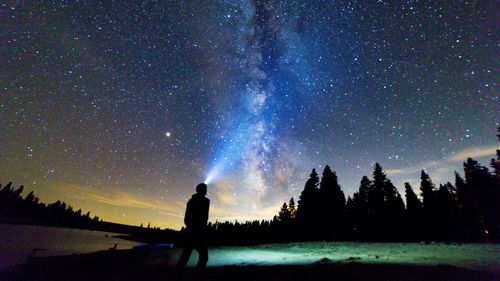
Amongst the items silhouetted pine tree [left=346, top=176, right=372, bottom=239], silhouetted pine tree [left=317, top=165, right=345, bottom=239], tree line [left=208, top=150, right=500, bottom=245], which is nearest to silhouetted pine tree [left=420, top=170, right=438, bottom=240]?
tree line [left=208, top=150, right=500, bottom=245]

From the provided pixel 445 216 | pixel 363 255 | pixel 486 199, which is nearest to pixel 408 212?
pixel 445 216

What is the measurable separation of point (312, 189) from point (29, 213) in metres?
247

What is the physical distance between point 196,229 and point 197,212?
47cm

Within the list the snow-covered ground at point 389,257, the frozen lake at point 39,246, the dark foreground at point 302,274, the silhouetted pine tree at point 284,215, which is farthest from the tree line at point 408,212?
the dark foreground at point 302,274

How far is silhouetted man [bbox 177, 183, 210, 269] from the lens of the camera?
677 cm

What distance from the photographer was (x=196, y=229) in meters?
6.80

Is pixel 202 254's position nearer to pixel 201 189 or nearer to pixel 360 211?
pixel 201 189

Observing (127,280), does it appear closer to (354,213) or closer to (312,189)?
(312,189)

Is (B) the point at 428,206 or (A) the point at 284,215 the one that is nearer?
(B) the point at 428,206

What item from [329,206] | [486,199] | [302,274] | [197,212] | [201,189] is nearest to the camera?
[302,274]

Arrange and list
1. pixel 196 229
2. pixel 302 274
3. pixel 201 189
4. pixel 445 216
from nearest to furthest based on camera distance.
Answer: pixel 302 274
pixel 196 229
pixel 201 189
pixel 445 216

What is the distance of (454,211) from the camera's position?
36312 millimetres

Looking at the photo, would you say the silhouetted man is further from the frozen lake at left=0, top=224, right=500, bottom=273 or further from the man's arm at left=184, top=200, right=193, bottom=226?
the frozen lake at left=0, top=224, right=500, bottom=273

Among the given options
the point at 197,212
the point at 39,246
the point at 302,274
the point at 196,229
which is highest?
the point at 197,212
